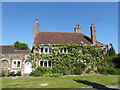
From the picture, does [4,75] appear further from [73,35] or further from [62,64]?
[73,35]

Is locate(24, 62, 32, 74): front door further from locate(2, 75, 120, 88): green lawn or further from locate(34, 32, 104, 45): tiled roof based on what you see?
locate(2, 75, 120, 88): green lawn

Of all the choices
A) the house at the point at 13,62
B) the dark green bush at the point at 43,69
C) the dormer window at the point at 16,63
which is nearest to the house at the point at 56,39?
the dark green bush at the point at 43,69

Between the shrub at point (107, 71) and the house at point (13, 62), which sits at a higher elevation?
the house at point (13, 62)

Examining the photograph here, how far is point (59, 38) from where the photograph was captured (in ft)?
71.6

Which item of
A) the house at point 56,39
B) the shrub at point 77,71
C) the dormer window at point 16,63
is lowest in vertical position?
the shrub at point 77,71

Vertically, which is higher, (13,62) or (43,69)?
(13,62)

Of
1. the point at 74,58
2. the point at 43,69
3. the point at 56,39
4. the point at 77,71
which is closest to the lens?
the point at 77,71

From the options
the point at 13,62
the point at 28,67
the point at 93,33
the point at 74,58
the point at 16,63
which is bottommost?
the point at 28,67

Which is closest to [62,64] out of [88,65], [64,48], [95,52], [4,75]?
[64,48]

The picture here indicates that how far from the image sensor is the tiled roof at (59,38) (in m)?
20.2

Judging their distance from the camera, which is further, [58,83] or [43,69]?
[43,69]

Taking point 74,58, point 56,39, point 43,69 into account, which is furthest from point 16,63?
point 74,58

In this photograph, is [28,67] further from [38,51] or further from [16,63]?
[38,51]

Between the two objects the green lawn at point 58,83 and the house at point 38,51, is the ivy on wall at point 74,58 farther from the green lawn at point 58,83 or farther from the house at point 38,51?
the green lawn at point 58,83
